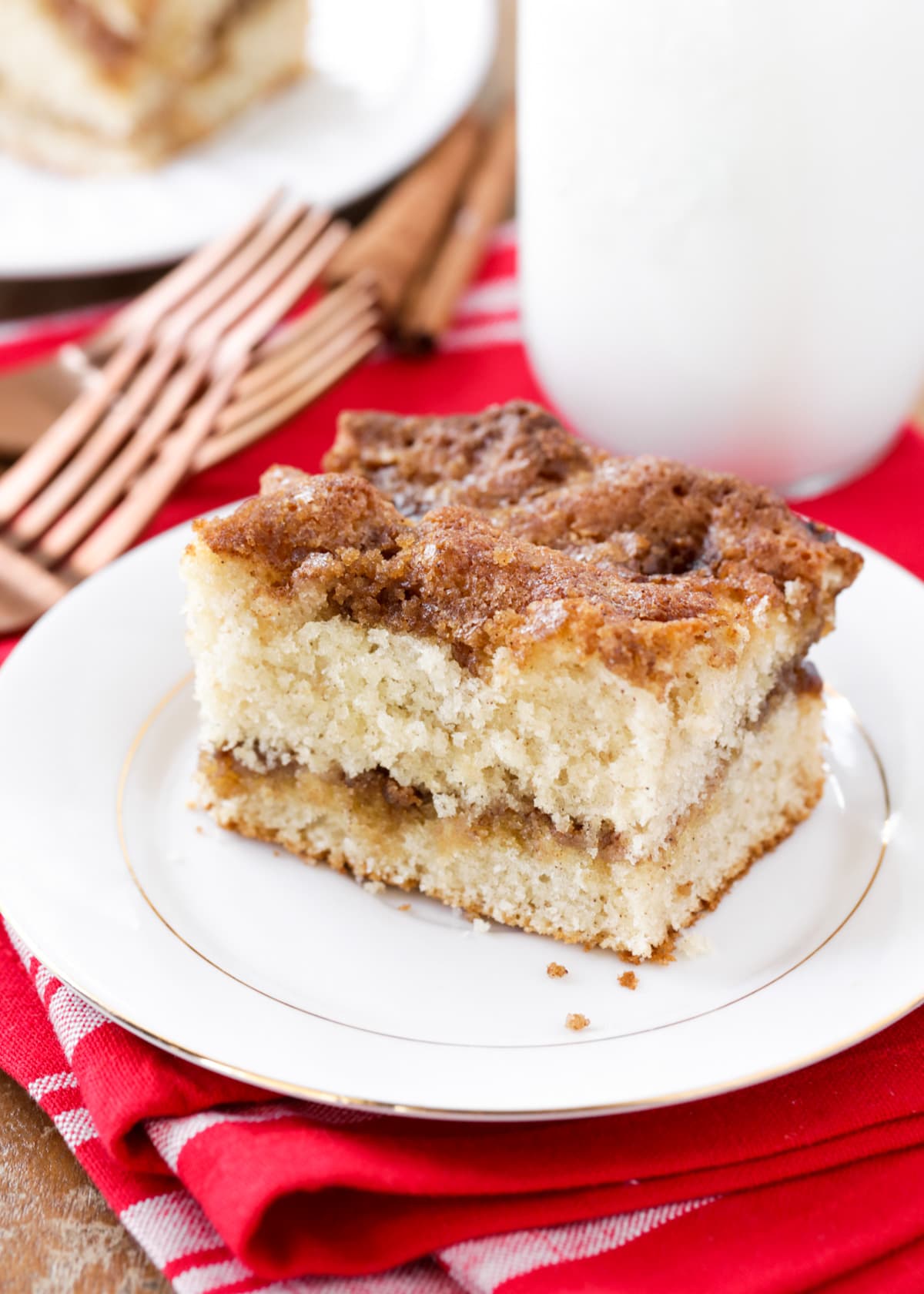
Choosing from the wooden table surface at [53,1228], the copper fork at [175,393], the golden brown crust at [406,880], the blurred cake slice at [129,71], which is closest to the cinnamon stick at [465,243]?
the copper fork at [175,393]

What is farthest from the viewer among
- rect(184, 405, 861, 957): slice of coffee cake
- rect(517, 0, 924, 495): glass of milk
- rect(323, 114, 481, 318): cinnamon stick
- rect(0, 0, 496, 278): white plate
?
rect(0, 0, 496, 278): white plate

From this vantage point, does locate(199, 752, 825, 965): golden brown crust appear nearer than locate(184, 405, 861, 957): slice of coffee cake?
No

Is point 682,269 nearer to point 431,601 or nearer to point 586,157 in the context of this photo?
point 586,157

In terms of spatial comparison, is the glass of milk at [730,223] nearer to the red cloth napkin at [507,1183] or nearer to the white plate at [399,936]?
the white plate at [399,936]

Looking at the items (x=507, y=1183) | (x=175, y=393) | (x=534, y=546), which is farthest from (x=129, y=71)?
(x=507, y=1183)

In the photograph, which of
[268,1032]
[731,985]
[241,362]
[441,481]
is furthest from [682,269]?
[268,1032]

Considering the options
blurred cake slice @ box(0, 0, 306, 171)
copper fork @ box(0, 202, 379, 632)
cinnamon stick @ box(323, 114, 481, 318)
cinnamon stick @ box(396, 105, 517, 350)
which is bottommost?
cinnamon stick @ box(396, 105, 517, 350)

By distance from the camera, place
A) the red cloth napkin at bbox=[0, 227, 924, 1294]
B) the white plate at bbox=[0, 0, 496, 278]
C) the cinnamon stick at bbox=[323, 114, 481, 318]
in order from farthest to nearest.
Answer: the white plate at bbox=[0, 0, 496, 278] < the cinnamon stick at bbox=[323, 114, 481, 318] < the red cloth napkin at bbox=[0, 227, 924, 1294]

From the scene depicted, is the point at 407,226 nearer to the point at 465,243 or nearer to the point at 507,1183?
the point at 465,243

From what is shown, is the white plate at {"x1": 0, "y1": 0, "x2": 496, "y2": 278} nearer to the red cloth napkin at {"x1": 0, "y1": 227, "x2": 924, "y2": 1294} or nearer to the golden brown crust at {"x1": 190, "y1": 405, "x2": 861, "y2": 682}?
the golden brown crust at {"x1": 190, "y1": 405, "x2": 861, "y2": 682}

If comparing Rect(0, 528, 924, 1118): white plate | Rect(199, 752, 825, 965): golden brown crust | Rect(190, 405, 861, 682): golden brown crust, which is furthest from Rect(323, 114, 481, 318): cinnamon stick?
Rect(199, 752, 825, 965): golden brown crust
